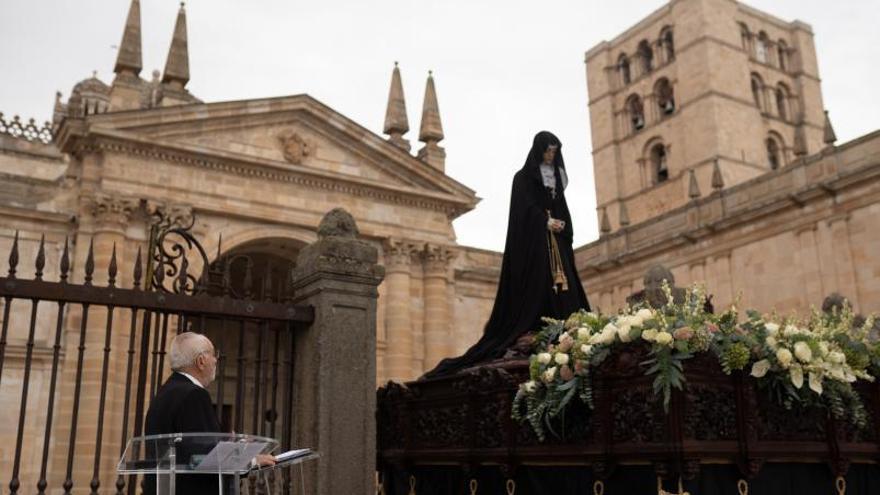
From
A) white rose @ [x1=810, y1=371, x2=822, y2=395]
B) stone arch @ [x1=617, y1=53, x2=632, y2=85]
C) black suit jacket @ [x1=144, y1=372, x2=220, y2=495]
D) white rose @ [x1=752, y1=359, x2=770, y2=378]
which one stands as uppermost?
stone arch @ [x1=617, y1=53, x2=632, y2=85]

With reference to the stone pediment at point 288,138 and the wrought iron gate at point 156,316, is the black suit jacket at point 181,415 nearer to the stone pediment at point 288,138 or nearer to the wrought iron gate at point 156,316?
the wrought iron gate at point 156,316

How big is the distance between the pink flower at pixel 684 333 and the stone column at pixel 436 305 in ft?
67.4

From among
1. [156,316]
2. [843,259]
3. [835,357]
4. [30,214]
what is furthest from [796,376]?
[30,214]

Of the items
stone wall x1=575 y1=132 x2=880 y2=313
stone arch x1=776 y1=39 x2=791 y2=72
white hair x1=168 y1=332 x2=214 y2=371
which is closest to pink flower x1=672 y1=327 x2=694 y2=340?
white hair x1=168 y1=332 x2=214 y2=371

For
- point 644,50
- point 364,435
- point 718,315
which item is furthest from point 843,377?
point 644,50

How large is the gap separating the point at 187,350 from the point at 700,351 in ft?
9.86

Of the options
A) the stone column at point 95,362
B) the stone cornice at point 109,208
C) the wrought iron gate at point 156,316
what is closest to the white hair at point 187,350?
the wrought iron gate at point 156,316

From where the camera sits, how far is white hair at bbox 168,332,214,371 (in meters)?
4.18

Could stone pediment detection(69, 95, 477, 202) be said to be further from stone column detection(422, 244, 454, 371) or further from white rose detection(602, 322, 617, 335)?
white rose detection(602, 322, 617, 335)

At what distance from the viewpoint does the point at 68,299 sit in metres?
5.39

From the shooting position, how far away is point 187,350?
4.19 meters

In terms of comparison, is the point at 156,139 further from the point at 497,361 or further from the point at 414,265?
the point at 497,361

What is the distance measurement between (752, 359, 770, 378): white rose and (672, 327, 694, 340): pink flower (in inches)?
20.1

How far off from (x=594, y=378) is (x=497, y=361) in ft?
4.15
